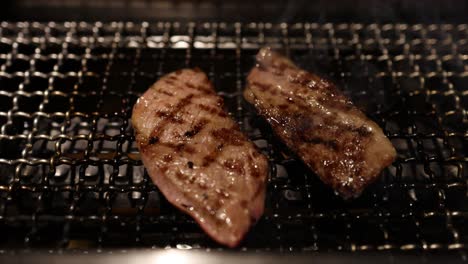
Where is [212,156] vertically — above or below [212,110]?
below

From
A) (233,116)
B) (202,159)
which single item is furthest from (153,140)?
(233,116)

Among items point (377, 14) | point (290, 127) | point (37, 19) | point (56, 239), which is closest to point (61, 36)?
point (37, 19)

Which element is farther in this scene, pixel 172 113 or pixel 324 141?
pixel 172 113

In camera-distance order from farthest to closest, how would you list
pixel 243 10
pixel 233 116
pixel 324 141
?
1. pixel 243 10
2. pixel 233 116
3. pixel 324 141

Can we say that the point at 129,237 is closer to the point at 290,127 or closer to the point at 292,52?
the point at 290,127

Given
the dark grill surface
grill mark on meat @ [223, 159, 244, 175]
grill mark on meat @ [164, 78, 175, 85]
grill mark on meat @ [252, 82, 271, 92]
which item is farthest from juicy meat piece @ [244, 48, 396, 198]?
grill mark on meat @ [164, 78, 175, 85]

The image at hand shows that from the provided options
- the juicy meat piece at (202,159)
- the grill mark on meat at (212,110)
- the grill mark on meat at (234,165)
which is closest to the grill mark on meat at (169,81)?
the juicy meat piece at (202,159)

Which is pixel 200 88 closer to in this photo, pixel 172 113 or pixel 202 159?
pixel 172 113
